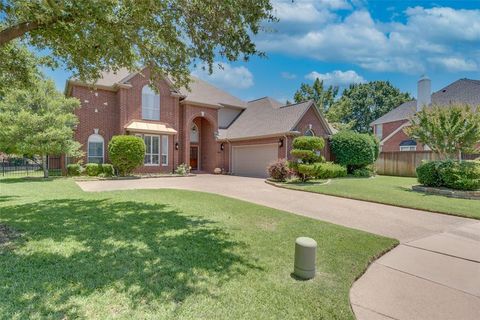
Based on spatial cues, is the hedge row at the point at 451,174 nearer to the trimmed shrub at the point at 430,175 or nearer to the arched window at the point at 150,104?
the trimmed shrub at the point at 430,175

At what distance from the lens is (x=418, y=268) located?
15.0ft

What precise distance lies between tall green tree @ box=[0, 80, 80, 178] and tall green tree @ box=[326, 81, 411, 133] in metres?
48.6

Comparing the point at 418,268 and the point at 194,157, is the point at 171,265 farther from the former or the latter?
the point at 194,157

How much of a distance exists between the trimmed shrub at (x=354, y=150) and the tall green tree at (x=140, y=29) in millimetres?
16059

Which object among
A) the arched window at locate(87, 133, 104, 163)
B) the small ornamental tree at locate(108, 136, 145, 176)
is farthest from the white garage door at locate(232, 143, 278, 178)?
the arched window at locate(87, 133, 104, 163)

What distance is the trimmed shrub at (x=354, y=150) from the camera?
67.4ft

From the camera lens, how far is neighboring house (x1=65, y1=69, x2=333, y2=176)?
63.6ft

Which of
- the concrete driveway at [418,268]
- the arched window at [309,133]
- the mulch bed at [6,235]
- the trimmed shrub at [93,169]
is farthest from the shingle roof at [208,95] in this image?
the mulch bed at [6,235]

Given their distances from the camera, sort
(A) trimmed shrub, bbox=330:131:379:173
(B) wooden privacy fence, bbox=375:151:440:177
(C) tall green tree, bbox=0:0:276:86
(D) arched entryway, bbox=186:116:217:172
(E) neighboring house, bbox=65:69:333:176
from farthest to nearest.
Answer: (D) arched entryway, bbox=186:116:217:172 < (A) trimmed shrub, bbox=330:131:379:173 < (B) wooden privacy fence, bbox=375:151:440:177 < (E) neighboring house, bbox=65:69:333:176 < (C) tall green tree, bbox=0:0:276:86

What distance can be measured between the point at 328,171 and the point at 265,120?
687 cm

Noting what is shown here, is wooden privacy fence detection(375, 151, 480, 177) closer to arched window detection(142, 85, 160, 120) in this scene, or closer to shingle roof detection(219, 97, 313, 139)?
shingle roof detection(219, 97, 313, 139)

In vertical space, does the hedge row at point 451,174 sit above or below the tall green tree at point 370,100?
below

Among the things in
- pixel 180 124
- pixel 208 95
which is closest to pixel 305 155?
pixel 180 124

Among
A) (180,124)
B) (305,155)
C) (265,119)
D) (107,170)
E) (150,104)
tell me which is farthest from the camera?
(180,124)
